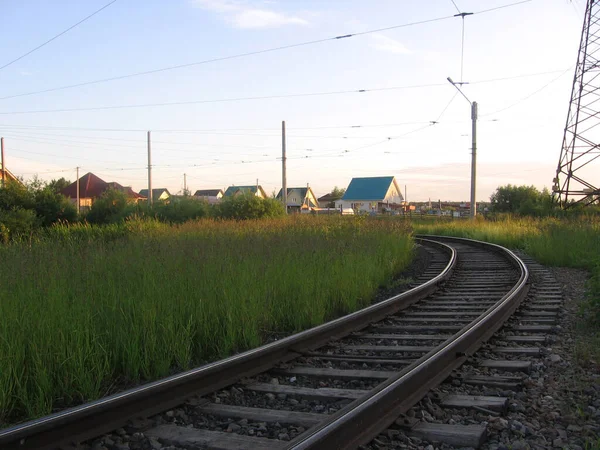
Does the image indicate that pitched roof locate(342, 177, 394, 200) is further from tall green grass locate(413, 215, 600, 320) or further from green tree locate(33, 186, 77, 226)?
tall green grass locate(413, 215, 600, 320)

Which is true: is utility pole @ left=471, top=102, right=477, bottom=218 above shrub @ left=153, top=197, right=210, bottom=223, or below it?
above

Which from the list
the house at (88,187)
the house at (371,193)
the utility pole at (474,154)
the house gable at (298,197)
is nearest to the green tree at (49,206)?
the utility pole at (474,154)

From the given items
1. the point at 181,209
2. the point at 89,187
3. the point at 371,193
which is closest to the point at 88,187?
the point at 89,187

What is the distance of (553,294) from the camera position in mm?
9828

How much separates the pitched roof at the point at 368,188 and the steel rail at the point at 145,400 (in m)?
93.6

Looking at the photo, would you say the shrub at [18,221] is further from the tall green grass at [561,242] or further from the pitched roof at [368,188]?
the pitched roof at [368,188]

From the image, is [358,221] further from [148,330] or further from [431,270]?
[148,330]

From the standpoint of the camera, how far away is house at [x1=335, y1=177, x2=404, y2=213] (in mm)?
98312

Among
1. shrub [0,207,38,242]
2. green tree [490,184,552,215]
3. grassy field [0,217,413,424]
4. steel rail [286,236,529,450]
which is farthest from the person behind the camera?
green tree [490,184,552,215]

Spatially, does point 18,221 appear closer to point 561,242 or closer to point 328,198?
point 561,242

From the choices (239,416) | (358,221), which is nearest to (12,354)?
(239,416)

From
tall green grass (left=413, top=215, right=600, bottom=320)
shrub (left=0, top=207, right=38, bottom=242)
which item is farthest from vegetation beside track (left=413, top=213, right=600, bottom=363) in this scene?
shrub (left=0, top=207, right=38, bottom=242)

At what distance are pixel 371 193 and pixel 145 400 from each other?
97.8 meters

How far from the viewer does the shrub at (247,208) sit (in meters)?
31.1
